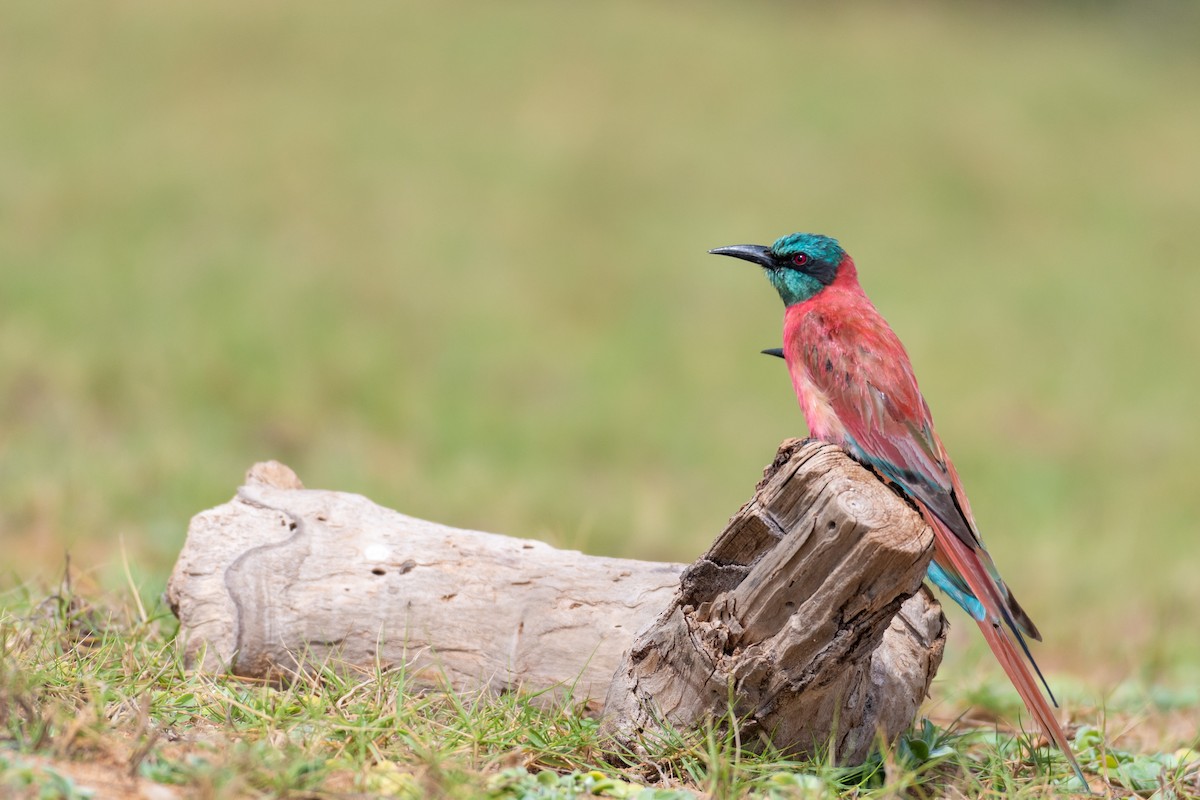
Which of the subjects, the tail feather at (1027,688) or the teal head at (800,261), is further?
the teal head at (800,261)

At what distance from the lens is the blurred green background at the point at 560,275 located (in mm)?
7809

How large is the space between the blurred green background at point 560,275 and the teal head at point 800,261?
2.36 metres

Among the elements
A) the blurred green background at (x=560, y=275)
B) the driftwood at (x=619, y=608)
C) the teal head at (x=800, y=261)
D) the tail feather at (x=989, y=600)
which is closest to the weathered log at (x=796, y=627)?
the driftwood at (x=619, y=608)

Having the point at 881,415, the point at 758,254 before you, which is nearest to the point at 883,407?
the point at 881,415

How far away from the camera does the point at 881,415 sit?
373cm

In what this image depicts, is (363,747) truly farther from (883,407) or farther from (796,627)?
(883,407)

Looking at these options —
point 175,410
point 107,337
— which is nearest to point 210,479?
point 175,410

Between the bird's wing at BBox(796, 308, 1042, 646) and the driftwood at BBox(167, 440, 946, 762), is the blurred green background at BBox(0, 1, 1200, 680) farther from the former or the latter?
the bird's wing at BBox(796, 308, 1042, 646)

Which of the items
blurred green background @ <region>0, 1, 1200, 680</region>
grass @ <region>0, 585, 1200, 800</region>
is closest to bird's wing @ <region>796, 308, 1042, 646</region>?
grass @ <region>0, 585, 1200, 800</region>

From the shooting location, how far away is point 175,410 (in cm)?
859

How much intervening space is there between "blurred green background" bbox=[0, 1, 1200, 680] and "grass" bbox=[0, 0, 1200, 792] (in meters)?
0.05

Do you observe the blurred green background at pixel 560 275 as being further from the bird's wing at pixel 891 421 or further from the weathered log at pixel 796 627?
the bird's wing at pixel 891 421

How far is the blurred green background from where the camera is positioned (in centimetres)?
781

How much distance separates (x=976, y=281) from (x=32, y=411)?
9.61 meters
